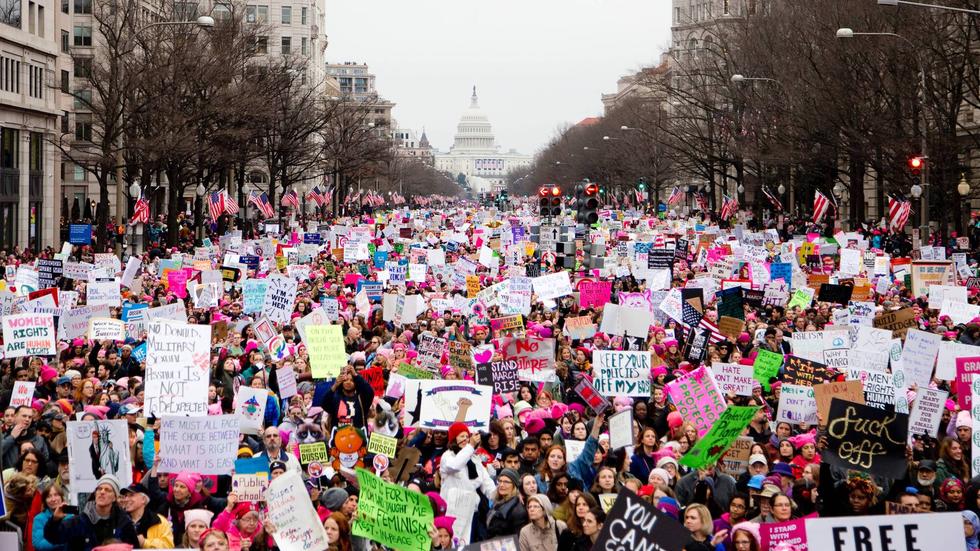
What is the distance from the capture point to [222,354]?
17.2 meters

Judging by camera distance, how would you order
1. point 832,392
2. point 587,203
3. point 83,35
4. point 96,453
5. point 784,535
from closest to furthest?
point 784,535, point 96,453, point 832,392, point 587,203, point 83,35

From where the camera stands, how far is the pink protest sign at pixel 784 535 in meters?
9.34

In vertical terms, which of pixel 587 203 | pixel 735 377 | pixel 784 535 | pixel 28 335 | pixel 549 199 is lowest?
pixel 784 535

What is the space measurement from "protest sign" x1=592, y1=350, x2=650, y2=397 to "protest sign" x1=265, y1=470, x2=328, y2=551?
223 inches

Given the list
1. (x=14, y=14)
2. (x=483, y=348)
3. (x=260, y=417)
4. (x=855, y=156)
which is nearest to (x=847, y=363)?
(x=483, y=348)

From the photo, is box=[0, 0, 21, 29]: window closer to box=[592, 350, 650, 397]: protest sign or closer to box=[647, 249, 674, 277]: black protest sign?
box=[647, 249, 674, 277]: black protest sign

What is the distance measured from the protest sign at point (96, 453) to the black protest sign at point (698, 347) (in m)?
8.84

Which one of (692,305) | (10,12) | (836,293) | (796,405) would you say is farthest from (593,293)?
(10,12)

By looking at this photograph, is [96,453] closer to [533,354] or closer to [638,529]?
[638,529]

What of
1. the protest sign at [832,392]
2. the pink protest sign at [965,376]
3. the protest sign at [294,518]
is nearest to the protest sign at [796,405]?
the protest sign at [832,392]

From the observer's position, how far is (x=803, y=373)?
50.2ft

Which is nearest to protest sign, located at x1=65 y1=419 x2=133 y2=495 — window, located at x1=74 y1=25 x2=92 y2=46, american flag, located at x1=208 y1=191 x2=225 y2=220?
american flag, located at x1=208 y1=191 x2=225 y2=220

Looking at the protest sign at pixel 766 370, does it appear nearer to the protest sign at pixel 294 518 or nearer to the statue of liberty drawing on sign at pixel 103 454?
the statue of liberty drawing on sign at pixel 103 454

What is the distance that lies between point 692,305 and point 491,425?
10216 millimetres
